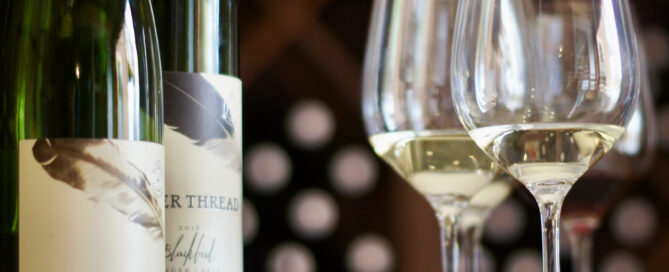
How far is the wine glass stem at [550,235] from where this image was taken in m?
0.50

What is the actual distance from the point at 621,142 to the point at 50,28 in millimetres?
666

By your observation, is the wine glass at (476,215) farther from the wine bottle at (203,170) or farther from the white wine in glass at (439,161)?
the wine bottle at (203,170)

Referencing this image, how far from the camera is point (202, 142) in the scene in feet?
1.89

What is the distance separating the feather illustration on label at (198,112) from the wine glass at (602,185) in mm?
546

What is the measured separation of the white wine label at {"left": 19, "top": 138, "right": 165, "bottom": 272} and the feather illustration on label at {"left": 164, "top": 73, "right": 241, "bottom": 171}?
0.23ft

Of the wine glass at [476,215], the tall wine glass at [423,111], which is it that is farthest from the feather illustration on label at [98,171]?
the wine glass at [476,215]

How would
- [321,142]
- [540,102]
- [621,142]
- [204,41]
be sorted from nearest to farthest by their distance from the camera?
1. [540,102]
2. [204,41]
3. [621,142]
4. [321,142]

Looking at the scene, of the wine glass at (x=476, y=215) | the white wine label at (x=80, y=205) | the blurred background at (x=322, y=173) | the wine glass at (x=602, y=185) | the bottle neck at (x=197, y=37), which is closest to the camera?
the white wine label at (x=80, y=205)

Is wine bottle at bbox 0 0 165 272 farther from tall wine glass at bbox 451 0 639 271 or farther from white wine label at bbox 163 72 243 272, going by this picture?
tall wine glass at bbox 451 0 639 271

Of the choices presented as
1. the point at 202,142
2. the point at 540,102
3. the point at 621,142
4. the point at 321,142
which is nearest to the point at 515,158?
the point at 540,102

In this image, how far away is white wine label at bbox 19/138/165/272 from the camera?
0.48 meters

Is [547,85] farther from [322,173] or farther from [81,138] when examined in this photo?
[322,173]

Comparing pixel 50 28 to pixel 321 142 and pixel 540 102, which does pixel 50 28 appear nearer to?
pixel 540 102

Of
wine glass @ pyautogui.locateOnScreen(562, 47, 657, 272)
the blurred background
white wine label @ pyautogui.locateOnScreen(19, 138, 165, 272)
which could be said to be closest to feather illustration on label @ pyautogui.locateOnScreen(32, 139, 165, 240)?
white wine label @ pyautogui.locateOnScreen(19, 138, 165, 272)
